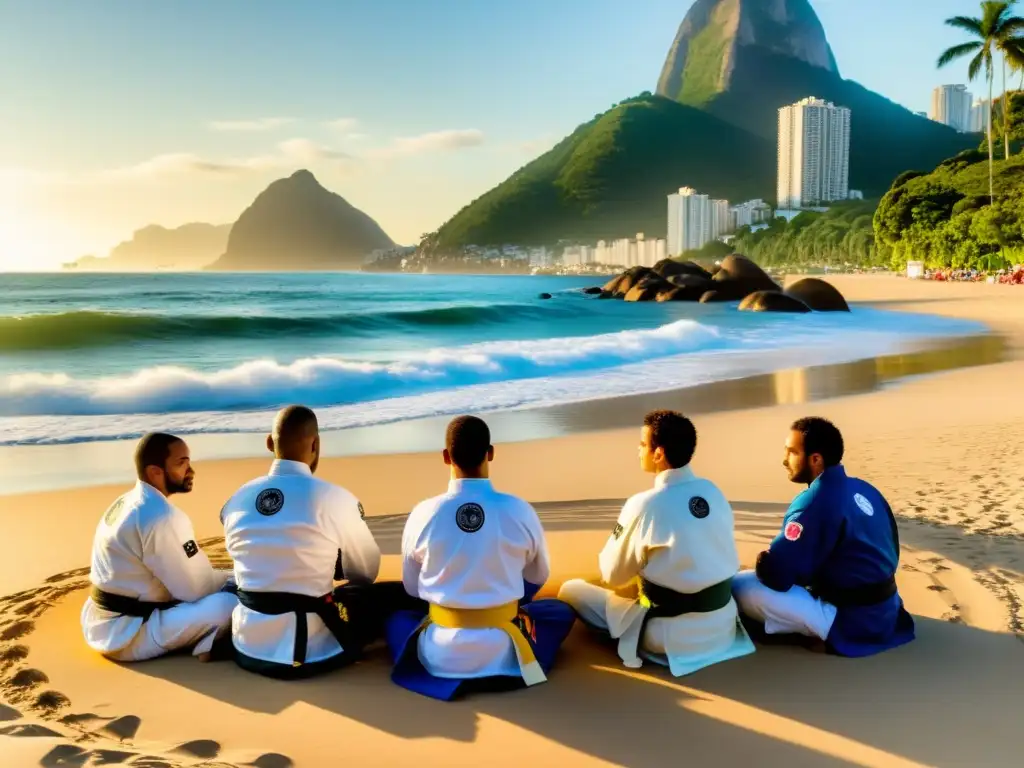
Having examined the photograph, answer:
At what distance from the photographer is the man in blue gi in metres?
3.53

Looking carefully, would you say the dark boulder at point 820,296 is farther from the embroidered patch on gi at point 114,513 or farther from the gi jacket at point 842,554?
the embroidered patch on gi at point 114,513

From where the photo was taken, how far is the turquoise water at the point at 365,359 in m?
11.8

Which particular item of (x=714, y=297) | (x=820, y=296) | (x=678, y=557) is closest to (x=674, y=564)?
(x=678, y=557)

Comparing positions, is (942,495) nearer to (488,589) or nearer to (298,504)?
(488,589)

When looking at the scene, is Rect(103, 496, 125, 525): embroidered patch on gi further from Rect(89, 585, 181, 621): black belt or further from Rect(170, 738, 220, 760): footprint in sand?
Rect(170, 738, 220, 760): footprint in sand

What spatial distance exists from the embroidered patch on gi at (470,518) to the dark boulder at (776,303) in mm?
34276

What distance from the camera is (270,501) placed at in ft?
11.1

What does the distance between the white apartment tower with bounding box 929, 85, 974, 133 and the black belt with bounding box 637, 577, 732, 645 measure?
203764 millimetres

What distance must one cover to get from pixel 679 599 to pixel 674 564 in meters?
0.21

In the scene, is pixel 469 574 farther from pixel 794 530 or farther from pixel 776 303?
pixel 776 303

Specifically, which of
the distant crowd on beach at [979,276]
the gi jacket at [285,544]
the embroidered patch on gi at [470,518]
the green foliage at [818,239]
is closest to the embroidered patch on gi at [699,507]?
the embroidered patch on gi at [470,518]

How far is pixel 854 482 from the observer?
3.60 meters

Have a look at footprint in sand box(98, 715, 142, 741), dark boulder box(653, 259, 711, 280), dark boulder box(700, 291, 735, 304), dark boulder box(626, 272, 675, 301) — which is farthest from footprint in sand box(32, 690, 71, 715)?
dark boulder box(653, 259, 711, 280)

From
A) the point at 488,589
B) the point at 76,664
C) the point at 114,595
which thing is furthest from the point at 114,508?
the point at 488,589
